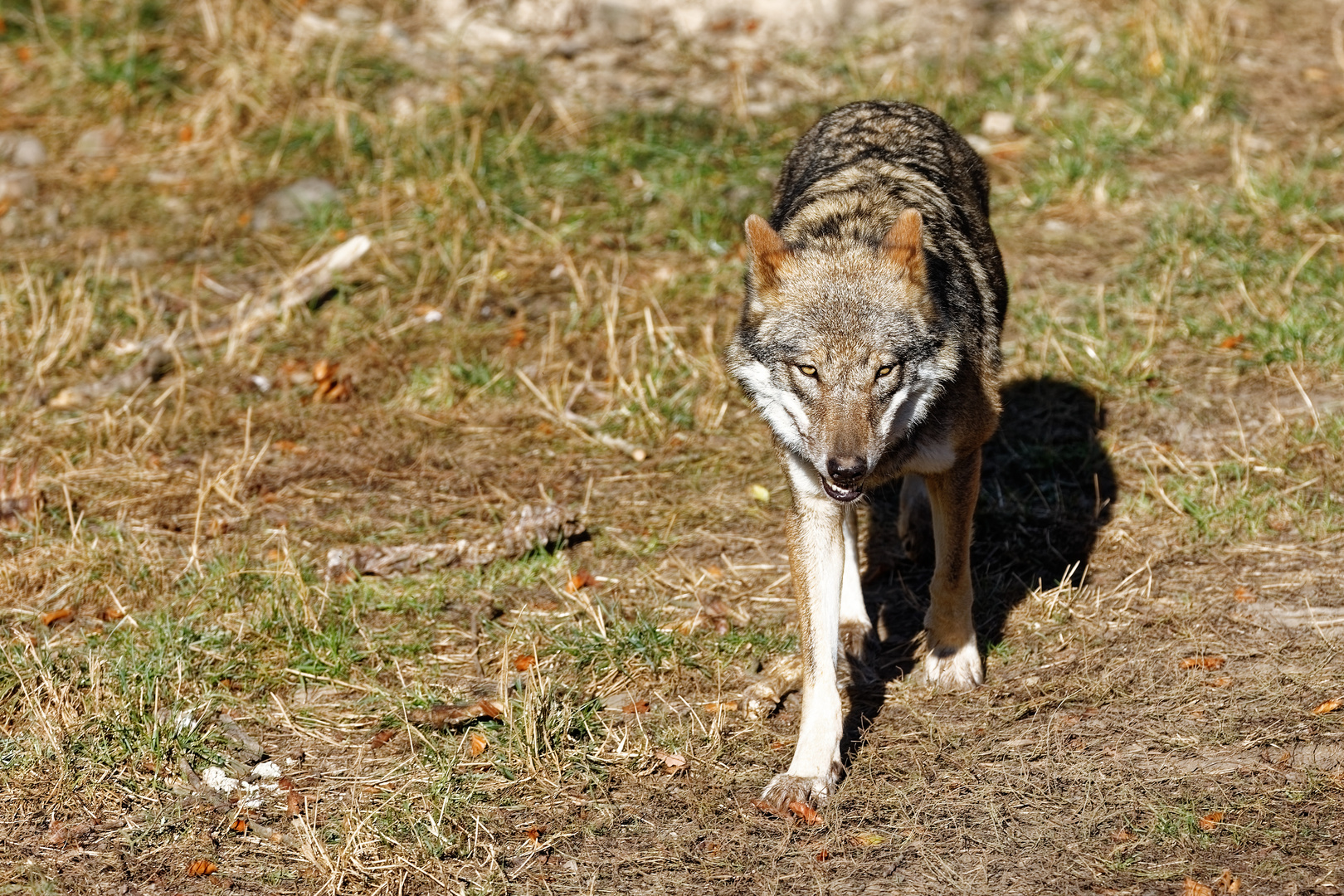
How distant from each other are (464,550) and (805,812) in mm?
2370

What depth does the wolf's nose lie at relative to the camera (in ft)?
15.0

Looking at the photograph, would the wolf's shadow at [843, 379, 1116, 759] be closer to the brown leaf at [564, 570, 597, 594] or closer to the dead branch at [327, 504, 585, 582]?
the brown leaf at [564, 570, 597, 594]

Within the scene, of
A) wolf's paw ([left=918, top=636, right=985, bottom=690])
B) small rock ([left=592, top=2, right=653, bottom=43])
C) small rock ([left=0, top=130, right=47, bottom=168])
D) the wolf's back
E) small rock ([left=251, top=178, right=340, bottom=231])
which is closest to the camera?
the wolf's back

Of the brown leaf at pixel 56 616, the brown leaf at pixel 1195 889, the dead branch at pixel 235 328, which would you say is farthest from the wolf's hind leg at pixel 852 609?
the dead branch at pixel 235 328

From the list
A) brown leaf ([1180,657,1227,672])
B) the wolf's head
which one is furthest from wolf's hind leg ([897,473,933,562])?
the wolf's head

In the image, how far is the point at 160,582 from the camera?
6.21 m

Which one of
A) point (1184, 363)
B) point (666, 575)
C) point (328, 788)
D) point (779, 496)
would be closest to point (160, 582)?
point (328, 788)

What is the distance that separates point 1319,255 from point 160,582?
6.73m

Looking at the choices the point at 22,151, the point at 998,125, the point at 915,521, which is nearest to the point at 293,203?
the point at 22,151

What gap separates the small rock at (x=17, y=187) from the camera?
395 inches

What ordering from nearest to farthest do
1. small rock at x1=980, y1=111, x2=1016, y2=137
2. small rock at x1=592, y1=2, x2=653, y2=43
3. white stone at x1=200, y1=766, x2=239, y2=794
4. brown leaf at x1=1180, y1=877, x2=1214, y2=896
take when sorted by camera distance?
brown leaf at x1=1180, y1=877, x2=1214, y2=896 < white stone at x1=200, y1=766, x2=239, y2=794 < small rock at x1=980, y1=111, x2=1016, y2=137 < small rock at x1=592, y1=2, x2=653, y2=43

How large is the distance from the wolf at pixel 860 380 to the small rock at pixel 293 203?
187 inches

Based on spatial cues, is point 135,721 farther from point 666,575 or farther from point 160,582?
point 666,575

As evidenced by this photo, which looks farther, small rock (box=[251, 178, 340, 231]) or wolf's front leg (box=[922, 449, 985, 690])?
small rock (box=[251, 178, 340, 231])
